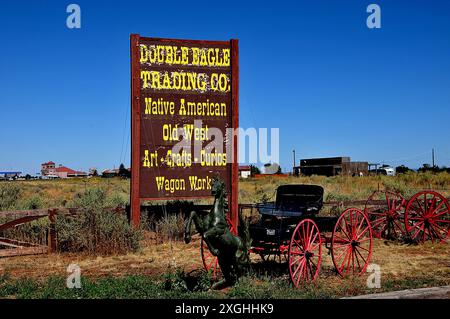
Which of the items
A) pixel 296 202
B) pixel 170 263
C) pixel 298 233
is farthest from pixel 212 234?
pixel 296 202

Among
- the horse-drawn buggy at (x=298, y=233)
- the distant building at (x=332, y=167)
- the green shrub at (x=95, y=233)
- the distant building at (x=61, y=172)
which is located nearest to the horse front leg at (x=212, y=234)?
the horse-drawn buggy at (x=298, y=233)

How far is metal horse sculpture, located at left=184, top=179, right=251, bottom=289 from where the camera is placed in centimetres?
676

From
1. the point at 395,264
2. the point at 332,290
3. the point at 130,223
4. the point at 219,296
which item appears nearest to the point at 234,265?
the point at 219,296

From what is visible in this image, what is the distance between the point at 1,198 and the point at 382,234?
11.6 metres

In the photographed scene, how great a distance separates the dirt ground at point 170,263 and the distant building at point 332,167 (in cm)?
3908

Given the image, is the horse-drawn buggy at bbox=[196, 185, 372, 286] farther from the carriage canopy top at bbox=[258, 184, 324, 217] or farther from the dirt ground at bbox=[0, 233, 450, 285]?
the dirt ground at bbox=[0, 233, 450, 285]

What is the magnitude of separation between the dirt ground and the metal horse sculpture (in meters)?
1.40

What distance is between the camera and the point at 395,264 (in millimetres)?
9695

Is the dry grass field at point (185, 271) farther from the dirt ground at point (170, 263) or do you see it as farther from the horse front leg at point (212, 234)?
the horse front leg at point (212, 234)

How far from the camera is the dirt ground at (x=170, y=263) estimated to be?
864cm

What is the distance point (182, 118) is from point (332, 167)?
4073 centimetres

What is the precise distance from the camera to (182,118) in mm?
12062
